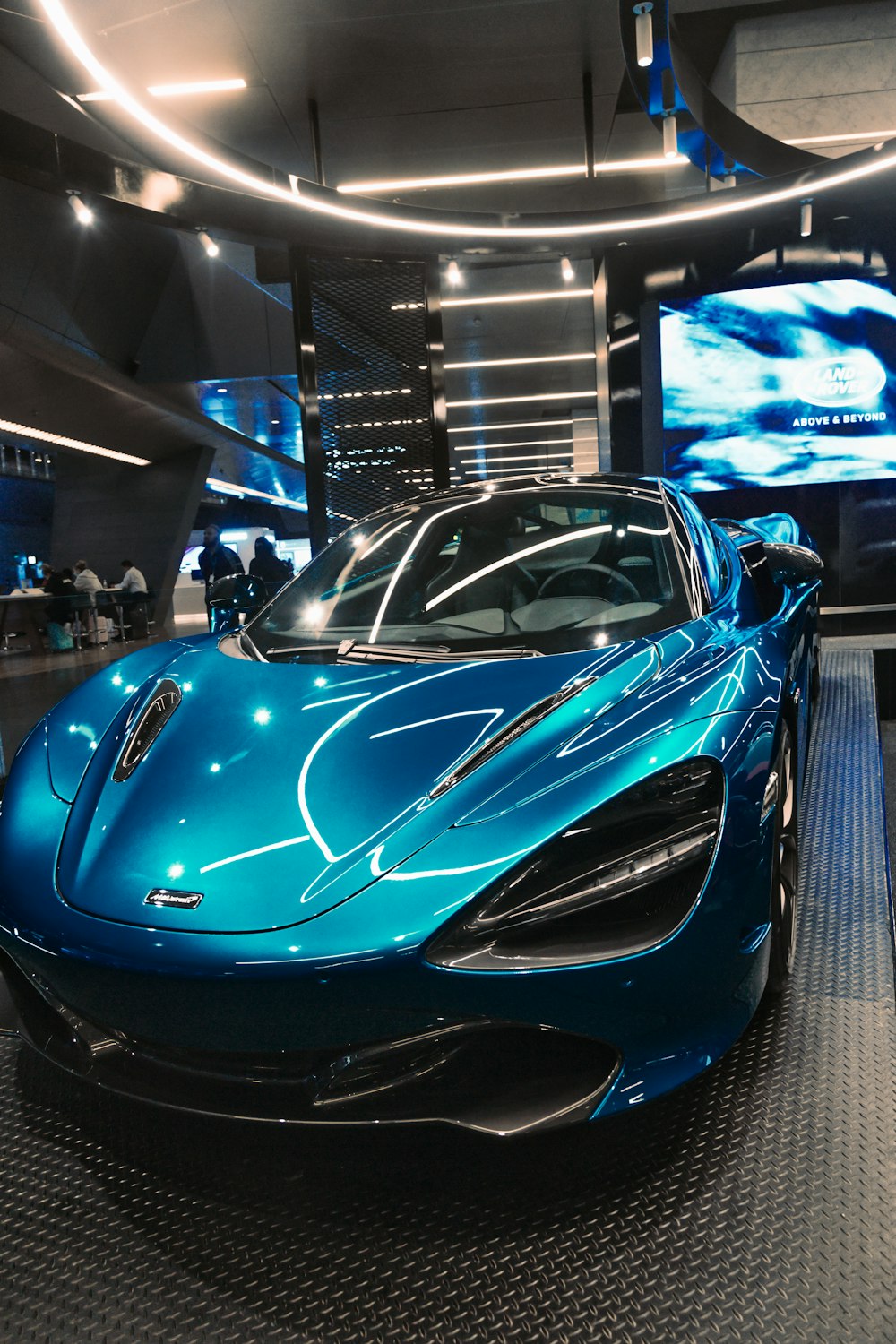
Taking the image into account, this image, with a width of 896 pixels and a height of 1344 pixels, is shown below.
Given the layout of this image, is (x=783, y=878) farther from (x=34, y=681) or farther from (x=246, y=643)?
(x=34, y=681)

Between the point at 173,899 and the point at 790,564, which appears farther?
the point at 790,564

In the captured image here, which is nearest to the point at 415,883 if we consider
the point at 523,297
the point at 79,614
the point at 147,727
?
the point at 147,727

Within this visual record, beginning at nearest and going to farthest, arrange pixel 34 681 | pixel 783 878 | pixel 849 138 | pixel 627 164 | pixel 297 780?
pixel 297 780, pixel 783 878, pixel 849 138, pixel 627 164, pixel 34 681

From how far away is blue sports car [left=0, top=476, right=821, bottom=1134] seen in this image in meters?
1.14

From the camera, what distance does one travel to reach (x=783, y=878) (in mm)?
1675

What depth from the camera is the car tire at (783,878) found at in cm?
154

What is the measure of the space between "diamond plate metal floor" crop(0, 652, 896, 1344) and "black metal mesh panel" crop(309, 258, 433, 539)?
6.21m

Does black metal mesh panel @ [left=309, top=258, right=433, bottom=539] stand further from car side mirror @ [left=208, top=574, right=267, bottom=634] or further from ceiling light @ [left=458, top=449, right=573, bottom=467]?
ceiling light @ [left=458, top=449, right=573, bottom=467]

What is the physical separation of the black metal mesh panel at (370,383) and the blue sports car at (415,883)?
Result: 5715 mm

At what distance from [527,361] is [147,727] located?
1371cm

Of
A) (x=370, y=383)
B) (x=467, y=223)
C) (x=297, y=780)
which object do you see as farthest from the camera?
(x=370, y=383)

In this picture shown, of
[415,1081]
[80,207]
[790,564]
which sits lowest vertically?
[415,1081]

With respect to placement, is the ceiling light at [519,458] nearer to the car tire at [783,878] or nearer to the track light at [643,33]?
the track light at [643,33]

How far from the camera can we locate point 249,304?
13820 millimetres
